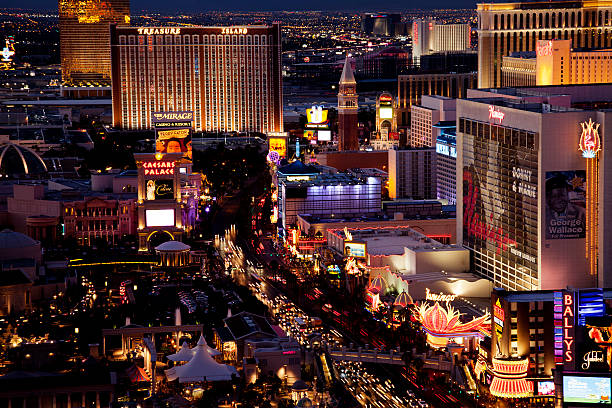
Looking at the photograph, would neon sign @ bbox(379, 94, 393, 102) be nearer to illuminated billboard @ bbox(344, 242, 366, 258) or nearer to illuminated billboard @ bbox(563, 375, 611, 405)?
illuminated billboard @ bbox(344, 242, 366, 258)

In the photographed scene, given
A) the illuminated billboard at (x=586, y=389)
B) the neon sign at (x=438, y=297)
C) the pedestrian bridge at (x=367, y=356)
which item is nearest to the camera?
the illuminated billboard at (x=586, y=389)

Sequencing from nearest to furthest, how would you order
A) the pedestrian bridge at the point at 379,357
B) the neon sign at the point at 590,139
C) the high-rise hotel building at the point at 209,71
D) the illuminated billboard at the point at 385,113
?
the pedestrian bridge at the point at 379,357
the neon sign at the point at 590,139
the illuminated billboard at the point at 385,113
the high-rise hotel building at the point at 209,71

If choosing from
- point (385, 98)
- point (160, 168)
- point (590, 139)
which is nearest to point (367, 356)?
point (590, 139)

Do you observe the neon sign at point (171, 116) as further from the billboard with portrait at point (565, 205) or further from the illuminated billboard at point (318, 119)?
the billboard with portrait at point (565, 205)

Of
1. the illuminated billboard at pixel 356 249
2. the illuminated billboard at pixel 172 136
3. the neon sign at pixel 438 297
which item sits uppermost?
the illuminated billboard at pixel 172 136

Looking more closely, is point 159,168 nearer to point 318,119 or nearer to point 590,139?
point 590,139

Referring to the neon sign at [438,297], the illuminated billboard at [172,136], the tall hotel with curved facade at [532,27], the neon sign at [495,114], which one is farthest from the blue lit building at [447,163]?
the neon sign at [438,297]

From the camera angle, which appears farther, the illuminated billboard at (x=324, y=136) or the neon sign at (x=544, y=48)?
the illuminated billboard at (x=324, y=136)
